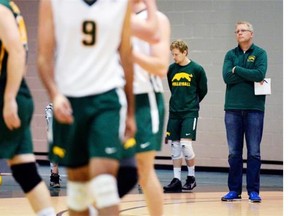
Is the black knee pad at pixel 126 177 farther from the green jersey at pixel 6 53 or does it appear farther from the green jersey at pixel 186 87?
the green jersey at pixel 186 87

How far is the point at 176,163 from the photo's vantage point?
10461 mm

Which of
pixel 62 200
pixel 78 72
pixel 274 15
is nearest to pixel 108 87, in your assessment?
pixel 78 72

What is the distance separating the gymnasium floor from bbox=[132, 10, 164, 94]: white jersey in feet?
9.51

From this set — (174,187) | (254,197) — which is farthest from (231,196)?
(174,187)

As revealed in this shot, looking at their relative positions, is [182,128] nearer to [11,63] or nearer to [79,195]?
[11,63]

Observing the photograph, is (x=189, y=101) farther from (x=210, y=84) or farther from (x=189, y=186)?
(x=210, y=84)

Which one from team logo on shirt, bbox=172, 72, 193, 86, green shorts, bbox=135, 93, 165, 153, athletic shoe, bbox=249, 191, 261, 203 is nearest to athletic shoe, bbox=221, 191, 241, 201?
athletic shoe, bbox=249, 191, 261, 203

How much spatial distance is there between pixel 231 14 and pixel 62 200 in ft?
18.5

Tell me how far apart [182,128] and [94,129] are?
22.2ft

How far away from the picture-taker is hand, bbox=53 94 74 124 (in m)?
3.68

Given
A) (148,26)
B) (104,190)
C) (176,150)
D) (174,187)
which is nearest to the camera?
(104,190)

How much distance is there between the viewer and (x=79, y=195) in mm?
3898

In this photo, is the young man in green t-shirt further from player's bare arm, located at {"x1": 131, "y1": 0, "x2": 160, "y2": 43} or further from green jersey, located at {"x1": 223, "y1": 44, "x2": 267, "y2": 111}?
player's bare arm, located at {"x1": 131, "y1": 0, "x2": 160, "y2": 43}

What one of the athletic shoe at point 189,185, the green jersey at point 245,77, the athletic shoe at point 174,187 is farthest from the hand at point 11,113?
the athletic shoe at point 189,185
